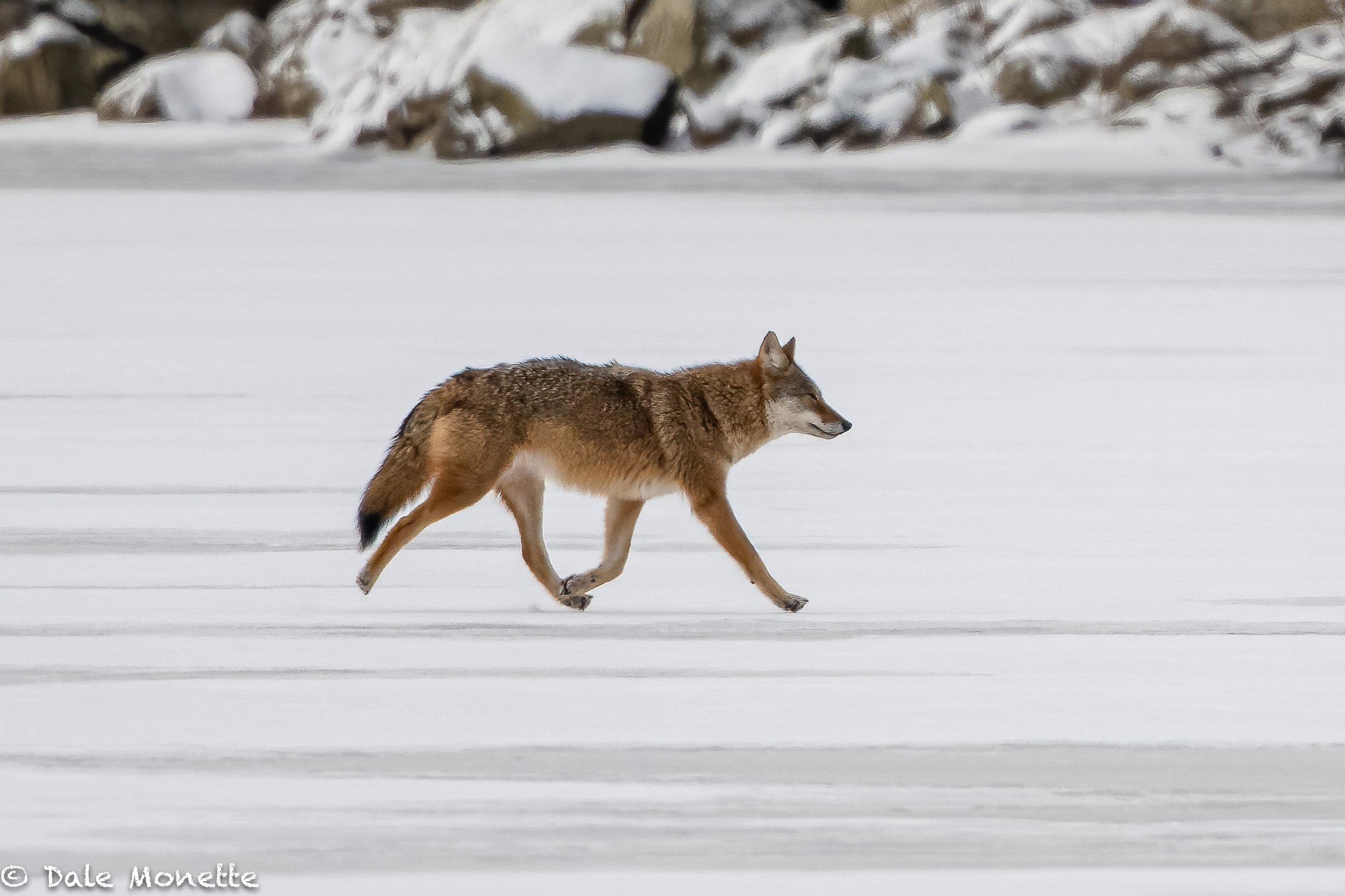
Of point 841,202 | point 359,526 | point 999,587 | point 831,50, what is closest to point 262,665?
point 359,526

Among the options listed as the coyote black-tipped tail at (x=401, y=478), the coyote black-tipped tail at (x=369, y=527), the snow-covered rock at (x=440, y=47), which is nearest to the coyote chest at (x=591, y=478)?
the coyote black-tipped tail at (x=401, y=478)

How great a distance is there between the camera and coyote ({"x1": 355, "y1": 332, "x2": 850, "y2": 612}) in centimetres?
586

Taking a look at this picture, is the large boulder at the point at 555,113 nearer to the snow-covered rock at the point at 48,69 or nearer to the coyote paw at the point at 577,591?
the snow-covered rock at the point at 48,69

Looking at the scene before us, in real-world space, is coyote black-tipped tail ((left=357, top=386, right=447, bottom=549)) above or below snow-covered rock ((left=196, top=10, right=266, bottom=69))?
above

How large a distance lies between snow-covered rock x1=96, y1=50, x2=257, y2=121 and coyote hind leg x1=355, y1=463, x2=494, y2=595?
34.3 metres

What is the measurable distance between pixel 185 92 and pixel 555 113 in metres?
12.1

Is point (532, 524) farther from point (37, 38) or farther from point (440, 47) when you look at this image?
point (37, 38)

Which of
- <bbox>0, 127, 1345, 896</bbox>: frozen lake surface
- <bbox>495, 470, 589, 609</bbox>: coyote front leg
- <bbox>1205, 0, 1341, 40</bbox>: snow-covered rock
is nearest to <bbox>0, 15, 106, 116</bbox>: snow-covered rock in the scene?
<bbox>1205, 0, 1341, 40</bbox>: snow-covered rock

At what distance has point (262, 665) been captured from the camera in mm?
5449

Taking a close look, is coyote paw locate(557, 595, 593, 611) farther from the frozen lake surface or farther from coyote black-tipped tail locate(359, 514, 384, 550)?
coyote black-tipped tail locate(359, 514, 384, 550)

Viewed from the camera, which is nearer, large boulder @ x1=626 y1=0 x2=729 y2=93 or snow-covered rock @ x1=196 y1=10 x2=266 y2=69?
large boulder @ x1=626 y1=0 x2=729 y2=93

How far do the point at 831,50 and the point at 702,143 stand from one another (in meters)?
3.39

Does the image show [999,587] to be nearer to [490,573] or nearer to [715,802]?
[490,573]

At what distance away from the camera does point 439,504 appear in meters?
5.82
